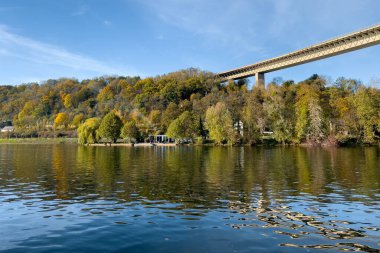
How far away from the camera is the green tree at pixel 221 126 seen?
110 metres

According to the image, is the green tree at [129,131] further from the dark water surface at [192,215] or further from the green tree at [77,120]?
the dark water surface at [192,215]

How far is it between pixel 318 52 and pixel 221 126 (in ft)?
162

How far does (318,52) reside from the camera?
4946 inches

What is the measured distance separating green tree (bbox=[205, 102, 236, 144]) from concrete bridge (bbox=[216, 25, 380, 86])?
43.4m

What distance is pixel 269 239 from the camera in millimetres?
13547

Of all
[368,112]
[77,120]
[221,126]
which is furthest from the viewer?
[77,120]

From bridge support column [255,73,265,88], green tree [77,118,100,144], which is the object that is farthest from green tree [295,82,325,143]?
green tree [77,118,100,144]

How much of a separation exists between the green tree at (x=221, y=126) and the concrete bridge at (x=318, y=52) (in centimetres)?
4343

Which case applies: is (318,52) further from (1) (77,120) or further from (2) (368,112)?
(1) (77,120)

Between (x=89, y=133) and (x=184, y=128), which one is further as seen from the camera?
(x=89, y=133)

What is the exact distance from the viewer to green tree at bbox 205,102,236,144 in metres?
110

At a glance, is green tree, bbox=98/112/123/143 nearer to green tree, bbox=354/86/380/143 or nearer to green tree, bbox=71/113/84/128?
green tree, bbox=71/113/84/128

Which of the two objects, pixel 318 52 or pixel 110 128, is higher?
pixel 318 52

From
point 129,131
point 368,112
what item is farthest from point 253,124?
point 129,131
